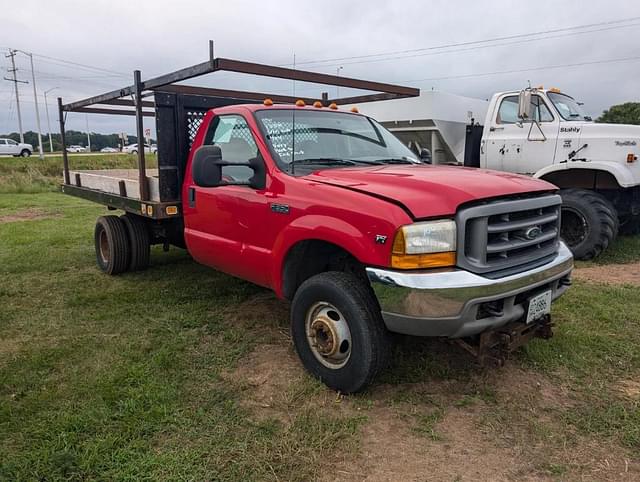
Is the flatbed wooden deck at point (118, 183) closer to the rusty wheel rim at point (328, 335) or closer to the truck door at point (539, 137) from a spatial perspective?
the rusty wheel rim at point (328, 335)

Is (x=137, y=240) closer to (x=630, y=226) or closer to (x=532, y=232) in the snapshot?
(x=532, y=232)

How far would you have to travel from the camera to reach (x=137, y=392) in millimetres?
3279

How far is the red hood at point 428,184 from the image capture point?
2855mm

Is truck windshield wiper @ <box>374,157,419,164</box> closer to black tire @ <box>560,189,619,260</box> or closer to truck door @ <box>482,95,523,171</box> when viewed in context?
black tire @ <box>560,189,619,260</box>

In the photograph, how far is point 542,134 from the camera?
24.1 ft

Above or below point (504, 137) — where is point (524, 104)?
above

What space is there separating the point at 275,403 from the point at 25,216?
36.1 ft

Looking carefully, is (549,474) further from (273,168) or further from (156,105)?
(156,105)

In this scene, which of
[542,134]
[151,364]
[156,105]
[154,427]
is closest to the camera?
[154,427]

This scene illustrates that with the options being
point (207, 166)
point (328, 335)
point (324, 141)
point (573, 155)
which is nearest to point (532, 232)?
point (328, 335)

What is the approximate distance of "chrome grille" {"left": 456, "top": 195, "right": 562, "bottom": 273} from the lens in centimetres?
285

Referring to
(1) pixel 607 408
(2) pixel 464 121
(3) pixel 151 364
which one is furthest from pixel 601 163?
(3) pixel 151 364

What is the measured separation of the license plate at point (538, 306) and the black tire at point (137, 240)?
465 cm

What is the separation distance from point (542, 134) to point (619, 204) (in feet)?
5.12
